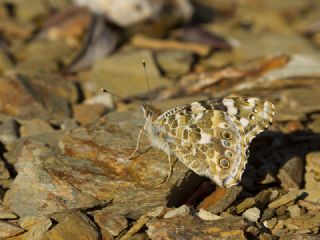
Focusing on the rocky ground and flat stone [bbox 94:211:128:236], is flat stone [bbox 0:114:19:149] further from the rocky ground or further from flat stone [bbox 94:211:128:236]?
flat stone [bbox 94:211:128:236]

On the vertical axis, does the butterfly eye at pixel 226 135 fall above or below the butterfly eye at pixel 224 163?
above

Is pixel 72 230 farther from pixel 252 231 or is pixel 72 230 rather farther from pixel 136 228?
pixel 252 231

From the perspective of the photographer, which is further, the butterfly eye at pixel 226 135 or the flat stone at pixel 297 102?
the flat stone at pixel 297 102

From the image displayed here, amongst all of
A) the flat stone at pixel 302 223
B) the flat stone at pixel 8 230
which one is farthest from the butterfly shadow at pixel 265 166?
the flat stone at pixel 8 230

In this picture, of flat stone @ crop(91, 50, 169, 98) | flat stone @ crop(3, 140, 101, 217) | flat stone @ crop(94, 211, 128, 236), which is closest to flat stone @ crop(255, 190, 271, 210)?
flat stone @ crop(94, 211, 128, 236)

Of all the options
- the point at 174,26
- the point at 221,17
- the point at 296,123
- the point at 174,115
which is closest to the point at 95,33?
the point at 174,26

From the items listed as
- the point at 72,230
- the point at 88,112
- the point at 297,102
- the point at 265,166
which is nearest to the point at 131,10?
the point at 88,112

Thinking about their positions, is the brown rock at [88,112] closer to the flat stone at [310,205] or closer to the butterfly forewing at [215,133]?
the butterfly forewing at [215,133]
